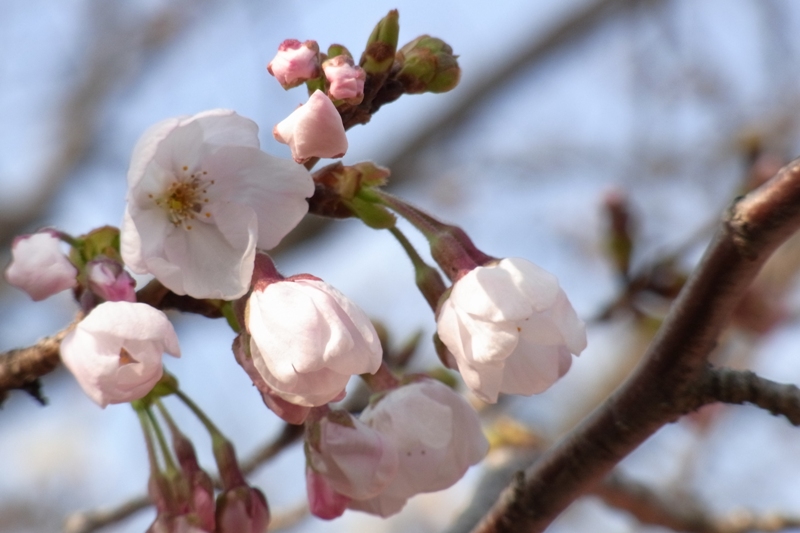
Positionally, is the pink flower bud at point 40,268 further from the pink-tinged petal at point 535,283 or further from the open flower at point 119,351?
the pink-tinged petal at point 535,283

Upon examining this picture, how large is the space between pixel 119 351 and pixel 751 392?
801 mm

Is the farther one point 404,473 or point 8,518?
point 8,518

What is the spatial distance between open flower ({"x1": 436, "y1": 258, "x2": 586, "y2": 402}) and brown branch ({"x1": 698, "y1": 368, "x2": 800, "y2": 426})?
0.76 ft

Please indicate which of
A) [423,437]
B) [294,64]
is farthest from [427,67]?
[423,437]

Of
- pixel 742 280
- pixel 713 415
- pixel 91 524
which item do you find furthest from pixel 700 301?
pixel 713 415

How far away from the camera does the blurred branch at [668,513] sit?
2.03 meters

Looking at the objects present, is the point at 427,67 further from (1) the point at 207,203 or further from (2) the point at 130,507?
(2) the point at 130,507

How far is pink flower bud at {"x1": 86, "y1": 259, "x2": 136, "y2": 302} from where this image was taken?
108 cm

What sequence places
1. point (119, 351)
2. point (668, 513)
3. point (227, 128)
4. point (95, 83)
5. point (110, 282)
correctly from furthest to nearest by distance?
point (95, 83) < point (668, 513) < point (227, 128) < point (110, 282) < point (119, 351)

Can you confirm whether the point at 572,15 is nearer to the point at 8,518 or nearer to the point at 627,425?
the point at 627,425

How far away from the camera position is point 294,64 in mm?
1063

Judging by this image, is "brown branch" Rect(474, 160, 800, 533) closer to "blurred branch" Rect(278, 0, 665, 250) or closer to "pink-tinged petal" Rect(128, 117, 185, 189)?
"pink-tinged petal" Rect(128, 117, 185, 189)

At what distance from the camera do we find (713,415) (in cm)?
362

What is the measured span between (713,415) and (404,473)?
110 inches
